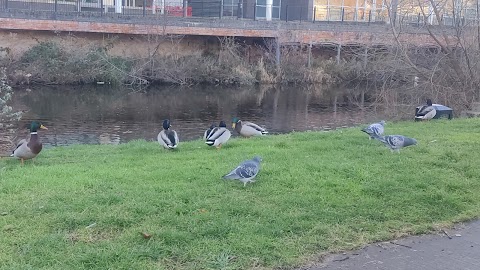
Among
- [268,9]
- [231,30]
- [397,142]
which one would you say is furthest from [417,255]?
[268,9]

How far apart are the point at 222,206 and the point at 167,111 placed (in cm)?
1887

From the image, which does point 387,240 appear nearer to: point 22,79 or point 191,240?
point 191,240

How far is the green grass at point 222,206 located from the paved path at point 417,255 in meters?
0.18

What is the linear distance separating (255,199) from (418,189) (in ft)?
7.79

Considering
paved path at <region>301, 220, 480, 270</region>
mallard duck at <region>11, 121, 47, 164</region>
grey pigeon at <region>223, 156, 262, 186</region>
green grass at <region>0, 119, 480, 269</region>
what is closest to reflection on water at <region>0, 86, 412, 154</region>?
mallard duck at <region>11, 121, 47, 164</region>

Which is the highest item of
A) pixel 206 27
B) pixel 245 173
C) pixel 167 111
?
pixel 206 27

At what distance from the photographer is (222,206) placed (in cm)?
659

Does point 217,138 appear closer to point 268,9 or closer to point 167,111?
point 167,111

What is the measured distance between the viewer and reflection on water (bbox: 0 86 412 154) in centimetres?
1973

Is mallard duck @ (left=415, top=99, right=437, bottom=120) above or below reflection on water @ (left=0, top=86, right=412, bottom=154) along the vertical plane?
above

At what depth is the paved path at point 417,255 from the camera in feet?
17.9

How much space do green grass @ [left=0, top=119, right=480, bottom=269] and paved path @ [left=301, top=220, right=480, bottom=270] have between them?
0.18 metres

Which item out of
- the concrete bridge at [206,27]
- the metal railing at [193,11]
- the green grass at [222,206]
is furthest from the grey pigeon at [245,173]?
the concrete bridge at [206,27]

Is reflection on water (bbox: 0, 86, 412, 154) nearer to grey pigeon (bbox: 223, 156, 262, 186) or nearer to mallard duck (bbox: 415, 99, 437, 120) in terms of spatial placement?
mallard duck (bbox: 415, 99, 437, 120)
